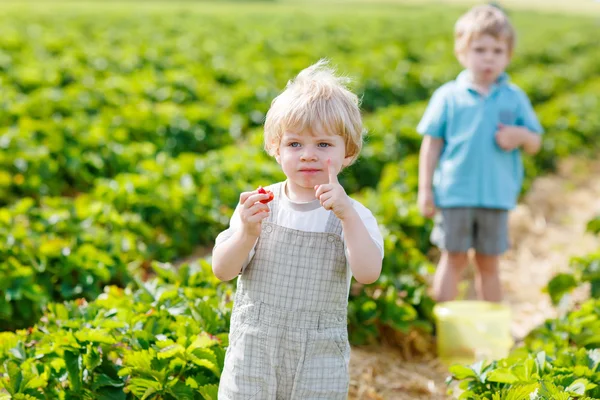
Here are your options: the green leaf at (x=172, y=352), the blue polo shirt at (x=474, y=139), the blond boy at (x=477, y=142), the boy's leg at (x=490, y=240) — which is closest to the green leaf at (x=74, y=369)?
the green leaf at (x=172, y=352)

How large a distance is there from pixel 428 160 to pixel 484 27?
2.59ft

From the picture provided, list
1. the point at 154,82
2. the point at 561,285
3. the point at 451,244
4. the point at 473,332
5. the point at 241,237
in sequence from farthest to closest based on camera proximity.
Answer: the point at 154,82 < the point at 561,285 < the point at 451,244 < the point at 473,332 < the point at 241,237

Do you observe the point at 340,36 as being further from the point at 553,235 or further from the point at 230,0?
the point at 230,0

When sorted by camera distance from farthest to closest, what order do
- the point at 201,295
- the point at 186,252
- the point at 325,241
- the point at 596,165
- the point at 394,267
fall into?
the point at 596,165
the point at 186,252
the point at 394,267
the point at 201,295
the point at 325,241

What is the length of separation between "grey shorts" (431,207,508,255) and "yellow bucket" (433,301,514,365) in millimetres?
368

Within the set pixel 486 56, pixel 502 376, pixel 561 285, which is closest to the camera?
pixel 502 376

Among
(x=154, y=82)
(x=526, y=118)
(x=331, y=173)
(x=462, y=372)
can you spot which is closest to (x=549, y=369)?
(x=462, y=372)

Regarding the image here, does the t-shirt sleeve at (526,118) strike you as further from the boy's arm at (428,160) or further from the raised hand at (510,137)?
the boy's arm at (428,160)

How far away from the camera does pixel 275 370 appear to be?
2.47 m

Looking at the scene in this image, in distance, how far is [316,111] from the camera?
A: 7.89ft

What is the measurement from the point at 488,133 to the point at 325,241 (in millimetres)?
2249

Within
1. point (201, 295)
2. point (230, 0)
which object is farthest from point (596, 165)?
point (230, 0)

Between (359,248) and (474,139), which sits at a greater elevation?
(474,139)

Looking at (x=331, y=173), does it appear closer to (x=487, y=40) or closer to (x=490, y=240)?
(x=487, y=40)
